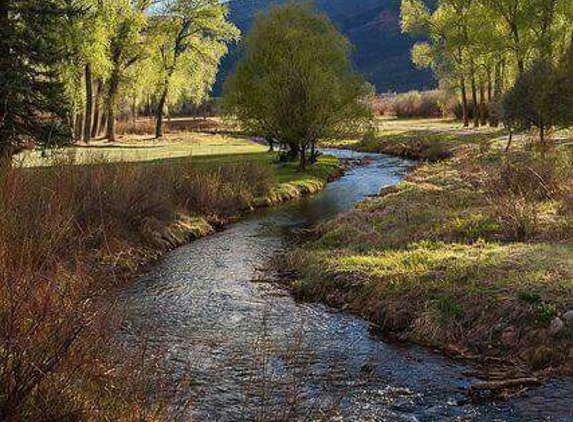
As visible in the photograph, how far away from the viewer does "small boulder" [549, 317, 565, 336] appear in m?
9.28

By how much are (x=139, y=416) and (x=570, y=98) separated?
1059 inches

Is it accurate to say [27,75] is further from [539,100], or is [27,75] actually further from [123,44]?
[123,44]

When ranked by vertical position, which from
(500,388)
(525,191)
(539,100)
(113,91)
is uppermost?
(113,91)

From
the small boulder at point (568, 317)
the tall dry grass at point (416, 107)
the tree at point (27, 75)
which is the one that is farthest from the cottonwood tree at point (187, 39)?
the small boulder at point (568, 317)

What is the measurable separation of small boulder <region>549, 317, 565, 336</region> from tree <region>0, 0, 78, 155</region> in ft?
52.5

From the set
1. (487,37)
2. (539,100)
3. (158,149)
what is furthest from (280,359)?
(487,37)

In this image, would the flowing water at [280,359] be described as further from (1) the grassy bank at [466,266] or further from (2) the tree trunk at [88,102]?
(2) the tree trunk at [88,102]

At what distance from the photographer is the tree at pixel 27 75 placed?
1938cm

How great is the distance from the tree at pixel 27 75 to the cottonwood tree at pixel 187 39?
30.0 m

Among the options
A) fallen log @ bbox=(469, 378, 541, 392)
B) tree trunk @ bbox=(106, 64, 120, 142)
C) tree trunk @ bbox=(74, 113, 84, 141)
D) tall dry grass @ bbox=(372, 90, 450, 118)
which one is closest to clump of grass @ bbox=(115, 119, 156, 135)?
tree trunk @ bbox=(74, 113, 84, 141)

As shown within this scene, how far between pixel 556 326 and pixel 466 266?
2860 mm

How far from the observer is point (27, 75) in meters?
19.9

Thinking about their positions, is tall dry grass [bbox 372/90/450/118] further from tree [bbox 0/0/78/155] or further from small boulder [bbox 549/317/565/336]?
small boulder [bbox 549/317/565/336]

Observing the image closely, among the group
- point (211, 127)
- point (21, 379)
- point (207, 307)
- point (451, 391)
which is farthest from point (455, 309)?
point (211, 127)
